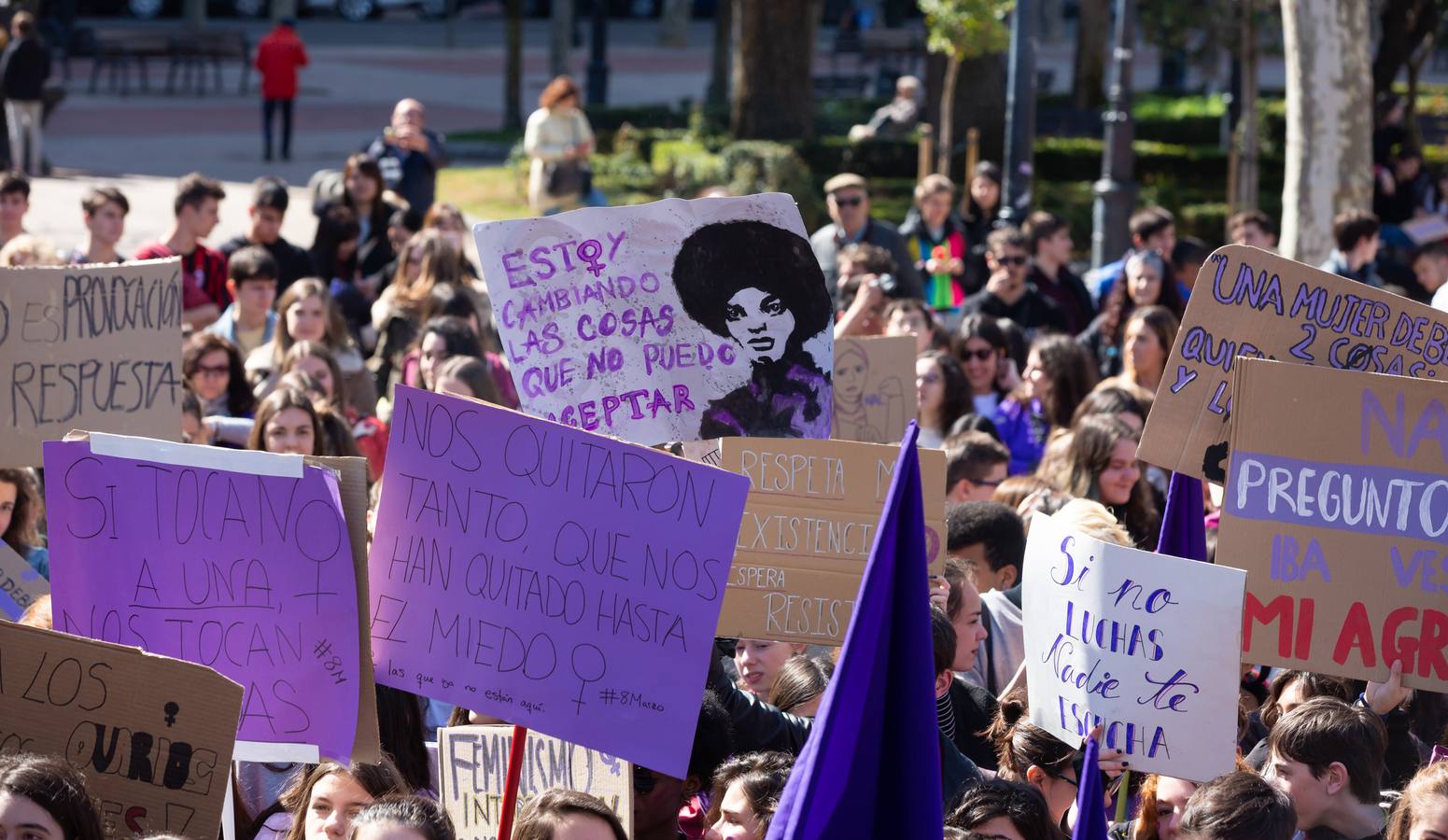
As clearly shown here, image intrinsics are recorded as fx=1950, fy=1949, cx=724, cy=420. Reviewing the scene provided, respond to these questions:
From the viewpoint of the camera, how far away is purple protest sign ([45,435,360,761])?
12.9 ft

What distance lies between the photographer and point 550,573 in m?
4.03

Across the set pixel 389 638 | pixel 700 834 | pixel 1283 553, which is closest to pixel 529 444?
pixel 389 638

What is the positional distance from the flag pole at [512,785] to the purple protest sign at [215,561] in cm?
36

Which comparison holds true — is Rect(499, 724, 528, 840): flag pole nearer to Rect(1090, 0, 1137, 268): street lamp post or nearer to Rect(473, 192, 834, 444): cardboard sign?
Rect(473, 192, 834, 444): cardboard sign

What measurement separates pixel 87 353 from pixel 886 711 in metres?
3.10

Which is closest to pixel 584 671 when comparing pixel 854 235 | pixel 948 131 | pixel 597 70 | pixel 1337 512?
pixel 1337 512

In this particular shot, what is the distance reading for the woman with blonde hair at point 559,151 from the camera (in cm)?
1423

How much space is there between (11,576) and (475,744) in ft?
4.43

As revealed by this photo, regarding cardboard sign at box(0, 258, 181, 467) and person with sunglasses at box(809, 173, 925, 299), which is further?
person with sunglasses at box(809, 173, 925, 299)

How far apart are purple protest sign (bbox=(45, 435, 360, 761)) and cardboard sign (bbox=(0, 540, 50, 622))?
0.84m

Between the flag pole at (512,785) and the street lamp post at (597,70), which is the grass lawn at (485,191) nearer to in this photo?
the street lamp post at (597,70)

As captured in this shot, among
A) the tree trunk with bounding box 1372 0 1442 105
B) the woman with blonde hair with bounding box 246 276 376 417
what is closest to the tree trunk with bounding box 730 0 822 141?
the tree trunk with bounding box 1372 0 1442 105

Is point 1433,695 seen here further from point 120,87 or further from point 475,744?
point 120,87

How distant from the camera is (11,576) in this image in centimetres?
475
